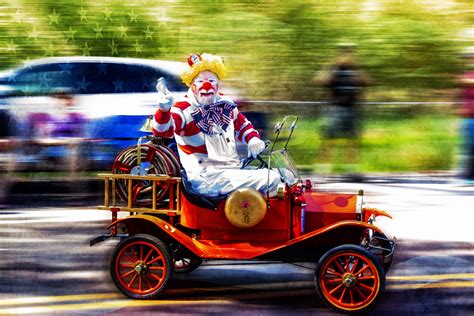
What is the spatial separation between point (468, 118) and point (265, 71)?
3956mm

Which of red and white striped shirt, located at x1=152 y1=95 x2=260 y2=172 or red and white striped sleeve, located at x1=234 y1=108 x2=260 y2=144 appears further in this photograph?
red and white striped sleeve, located at x1=234 y1=108 x2=260 y2=144

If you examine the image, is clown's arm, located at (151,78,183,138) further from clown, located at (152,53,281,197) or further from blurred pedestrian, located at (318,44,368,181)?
blurred pedestrian, located at (318,44,368,181)

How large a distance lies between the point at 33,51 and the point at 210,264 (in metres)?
8.93

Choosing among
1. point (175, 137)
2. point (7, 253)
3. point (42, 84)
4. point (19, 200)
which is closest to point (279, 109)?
point (42, 84)

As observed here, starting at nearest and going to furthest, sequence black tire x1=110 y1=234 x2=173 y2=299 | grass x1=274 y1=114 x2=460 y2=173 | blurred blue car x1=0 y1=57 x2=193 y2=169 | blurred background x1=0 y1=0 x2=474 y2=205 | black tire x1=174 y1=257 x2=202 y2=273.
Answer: black tire x1=110 y1=234 x2=173 y2=299 → black tire x1=174 y1=257 x2=202 y2=273 → blurred blue car x1=0 y1=57 x2=193 y2=169 → blurred background x1=0 y1=0 x2=474 y2=205 → grass x1=274 y1=114 x2=460 y2=173

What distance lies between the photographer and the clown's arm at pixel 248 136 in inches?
275

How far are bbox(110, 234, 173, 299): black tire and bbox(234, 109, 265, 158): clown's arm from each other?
90cm

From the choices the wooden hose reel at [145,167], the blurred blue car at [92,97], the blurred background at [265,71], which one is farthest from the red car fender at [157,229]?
the blurred background at [265,71]

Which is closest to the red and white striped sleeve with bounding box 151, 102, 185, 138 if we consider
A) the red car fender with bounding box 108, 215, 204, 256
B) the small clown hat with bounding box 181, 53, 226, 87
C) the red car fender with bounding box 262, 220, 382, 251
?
the small clown hat with bounding box 181, 53, 226, 87

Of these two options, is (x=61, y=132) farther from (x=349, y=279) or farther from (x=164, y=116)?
(x=349, y=279)

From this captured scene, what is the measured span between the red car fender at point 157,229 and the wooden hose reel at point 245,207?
32cm

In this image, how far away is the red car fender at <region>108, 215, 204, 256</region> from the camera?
6773 mm

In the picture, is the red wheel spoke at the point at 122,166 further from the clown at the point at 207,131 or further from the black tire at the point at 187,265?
the black tire at the point at 187,265

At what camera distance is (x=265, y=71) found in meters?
15.0
